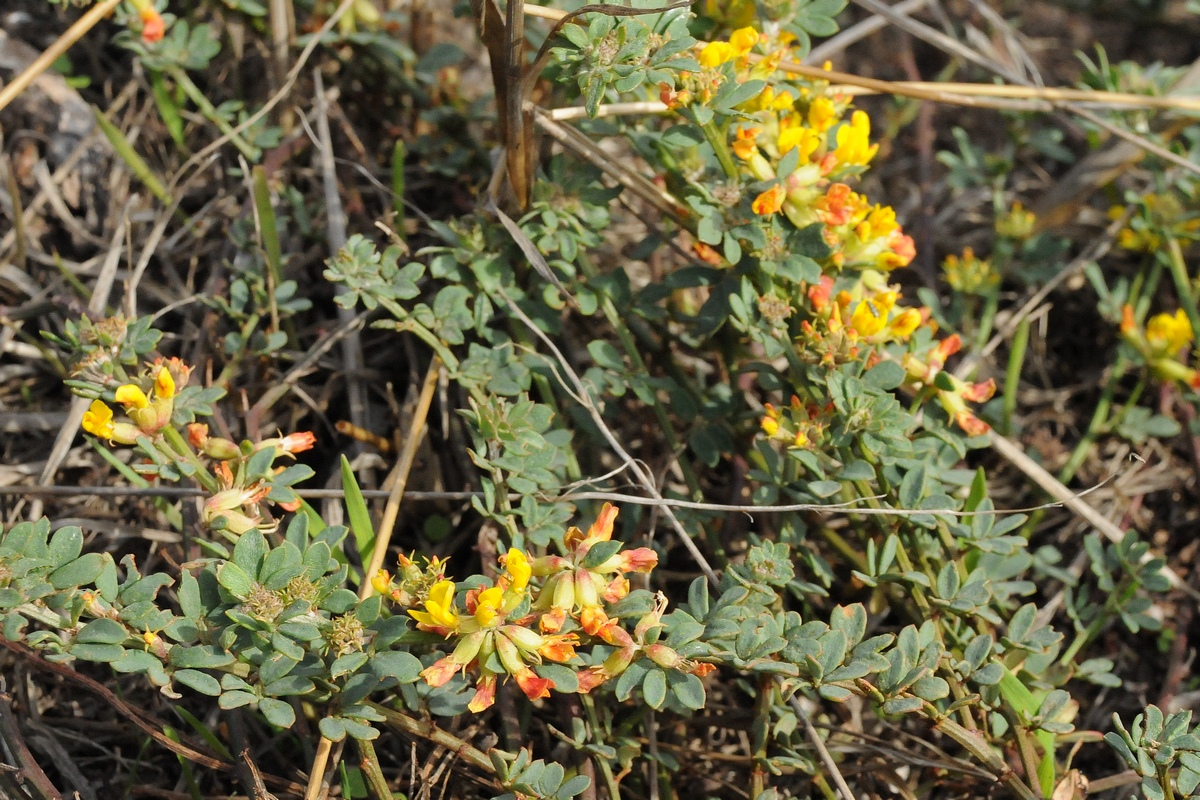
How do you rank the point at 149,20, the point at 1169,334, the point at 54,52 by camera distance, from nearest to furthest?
the point at 54,52 < the point at 149,20 < the point at 1169,334

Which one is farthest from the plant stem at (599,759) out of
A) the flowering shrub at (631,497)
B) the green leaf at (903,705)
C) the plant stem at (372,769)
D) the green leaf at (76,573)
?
the green leaf at (76,573)

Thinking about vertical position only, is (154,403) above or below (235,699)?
above

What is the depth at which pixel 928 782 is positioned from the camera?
1.97m

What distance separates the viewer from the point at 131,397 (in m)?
1.67

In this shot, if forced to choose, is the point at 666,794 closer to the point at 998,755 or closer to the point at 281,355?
the point at 998,755

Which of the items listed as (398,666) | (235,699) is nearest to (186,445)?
(235,699)

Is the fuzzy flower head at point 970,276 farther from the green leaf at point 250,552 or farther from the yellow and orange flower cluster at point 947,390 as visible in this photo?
the green leaf at point 250,552

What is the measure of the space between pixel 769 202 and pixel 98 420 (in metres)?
1.27

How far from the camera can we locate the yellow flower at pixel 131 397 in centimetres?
166

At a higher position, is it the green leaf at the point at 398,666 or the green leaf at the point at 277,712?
the green leaf at the point at 398,666

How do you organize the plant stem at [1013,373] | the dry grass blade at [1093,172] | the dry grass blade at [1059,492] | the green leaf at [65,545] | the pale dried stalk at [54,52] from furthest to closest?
the dry grass blade at [1093,172] → the plant stem at [1013,373] → the dry grass blade at [1059,492] → the pale dried stalk at [54,52] → the green leaf at [65,545]

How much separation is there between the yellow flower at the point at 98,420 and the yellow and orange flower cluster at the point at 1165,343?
2440 mm

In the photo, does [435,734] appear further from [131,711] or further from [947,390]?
[947,390]

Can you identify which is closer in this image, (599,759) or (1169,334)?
(599,759)
